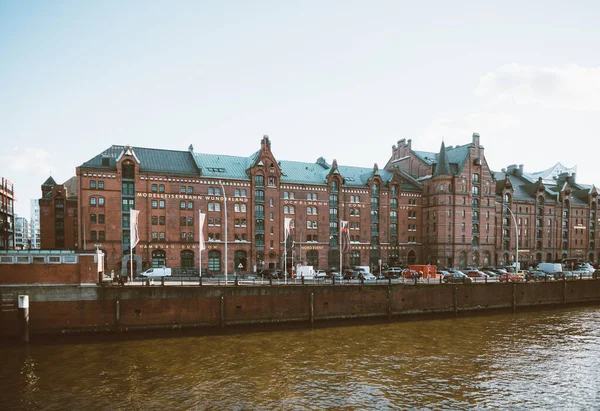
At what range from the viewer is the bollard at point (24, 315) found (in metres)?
34.8

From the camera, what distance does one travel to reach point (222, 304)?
40406mm

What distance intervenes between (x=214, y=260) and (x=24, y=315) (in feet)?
132

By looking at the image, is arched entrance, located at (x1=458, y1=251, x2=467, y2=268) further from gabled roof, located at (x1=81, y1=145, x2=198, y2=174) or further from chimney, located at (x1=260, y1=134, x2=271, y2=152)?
gabled roof, located at (x1=81, y1=145, x2=198, y2=174)

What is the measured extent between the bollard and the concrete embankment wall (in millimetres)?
828

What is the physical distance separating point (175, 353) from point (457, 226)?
231 ft

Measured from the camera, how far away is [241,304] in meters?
41.4

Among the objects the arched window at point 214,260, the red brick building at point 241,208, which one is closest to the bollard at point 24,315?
the red brick building at point 241,208

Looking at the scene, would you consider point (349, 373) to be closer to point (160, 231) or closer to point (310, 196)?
point (160, 231)

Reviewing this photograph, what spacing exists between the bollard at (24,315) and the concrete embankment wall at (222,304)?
2.72 feet

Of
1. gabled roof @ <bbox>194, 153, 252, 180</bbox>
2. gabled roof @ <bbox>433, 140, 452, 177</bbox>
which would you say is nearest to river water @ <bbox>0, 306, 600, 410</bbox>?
gabled roof @ <bbox>194, 153, 252, 180</bbox>

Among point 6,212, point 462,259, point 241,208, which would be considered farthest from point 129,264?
point 462,259

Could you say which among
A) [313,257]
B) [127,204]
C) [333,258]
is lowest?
[333,258]

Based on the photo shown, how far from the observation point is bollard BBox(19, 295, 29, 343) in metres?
34.8

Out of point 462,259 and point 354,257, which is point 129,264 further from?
point 462,259
